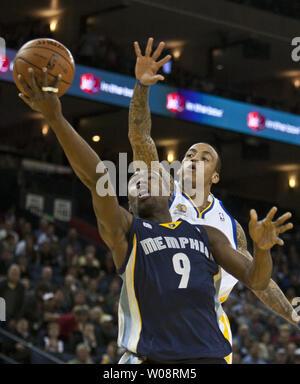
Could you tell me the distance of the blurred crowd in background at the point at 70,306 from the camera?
34.7 feet

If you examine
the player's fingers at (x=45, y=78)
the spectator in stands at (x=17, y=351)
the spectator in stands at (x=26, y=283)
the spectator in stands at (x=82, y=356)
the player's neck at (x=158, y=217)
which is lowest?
the spectator in stands at (x=82, y=356)

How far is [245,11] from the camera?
20766mm

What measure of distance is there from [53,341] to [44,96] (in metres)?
7.63

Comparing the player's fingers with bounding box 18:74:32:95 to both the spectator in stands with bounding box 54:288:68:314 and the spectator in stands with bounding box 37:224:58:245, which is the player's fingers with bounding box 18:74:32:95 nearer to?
the spectator in stands with bounding box 54:288:68:314

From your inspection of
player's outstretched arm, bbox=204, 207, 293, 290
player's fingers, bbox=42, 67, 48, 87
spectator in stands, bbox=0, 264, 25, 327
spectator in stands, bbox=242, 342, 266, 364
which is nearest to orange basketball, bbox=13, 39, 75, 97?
player's fingers, bbox=42, 67, 48, 87

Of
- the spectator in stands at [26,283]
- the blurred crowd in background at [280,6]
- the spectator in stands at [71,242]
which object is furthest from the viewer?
the blurred crowd in background at [280,6]

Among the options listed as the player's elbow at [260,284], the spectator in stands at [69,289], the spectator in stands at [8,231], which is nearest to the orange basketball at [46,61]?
the player's elbow at [260,284]

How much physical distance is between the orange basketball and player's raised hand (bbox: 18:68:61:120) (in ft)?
0.68

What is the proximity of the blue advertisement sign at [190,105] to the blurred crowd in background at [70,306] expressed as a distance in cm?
349

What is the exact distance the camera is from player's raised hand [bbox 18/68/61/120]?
329 centimetres

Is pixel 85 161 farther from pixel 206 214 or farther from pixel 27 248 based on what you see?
pixel 27 248

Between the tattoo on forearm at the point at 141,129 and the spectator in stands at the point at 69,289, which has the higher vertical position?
the tattoo on forearm at the point at 141,129

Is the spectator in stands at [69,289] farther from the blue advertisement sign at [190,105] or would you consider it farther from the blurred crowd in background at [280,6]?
the blurred crowd in background at [280,6]

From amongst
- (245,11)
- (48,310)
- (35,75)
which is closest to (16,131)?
(245,11)
